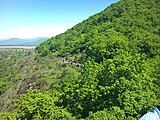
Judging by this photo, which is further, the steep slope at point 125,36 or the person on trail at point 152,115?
the steep slope at point 125,36

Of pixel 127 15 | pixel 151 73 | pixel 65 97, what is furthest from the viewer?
pixel 127 15

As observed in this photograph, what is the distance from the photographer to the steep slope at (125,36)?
78750 mm

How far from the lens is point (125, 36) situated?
96.2 metres

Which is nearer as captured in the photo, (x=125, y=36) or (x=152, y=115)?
(x=152, y=115)

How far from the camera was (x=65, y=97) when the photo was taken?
44344mm

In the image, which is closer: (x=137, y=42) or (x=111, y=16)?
(x=137, y=42)

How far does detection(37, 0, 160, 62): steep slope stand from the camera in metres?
78.8

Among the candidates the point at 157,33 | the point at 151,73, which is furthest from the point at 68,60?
the point at 151,73

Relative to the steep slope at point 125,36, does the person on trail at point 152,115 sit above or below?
above

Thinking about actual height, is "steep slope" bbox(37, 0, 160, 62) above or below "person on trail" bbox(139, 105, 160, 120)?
below

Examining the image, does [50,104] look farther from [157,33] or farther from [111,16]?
[111,16]

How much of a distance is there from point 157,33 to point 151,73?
50034 millimetres

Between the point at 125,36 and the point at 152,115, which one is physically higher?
the point at 152,115

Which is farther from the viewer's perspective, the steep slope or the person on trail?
the steep slope
